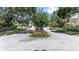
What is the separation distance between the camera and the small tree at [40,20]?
12.0 ft

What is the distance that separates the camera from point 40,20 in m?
3.64

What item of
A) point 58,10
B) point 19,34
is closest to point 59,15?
point 58,10

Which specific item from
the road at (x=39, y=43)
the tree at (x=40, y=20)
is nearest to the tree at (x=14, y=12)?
the tree at (x=40, y=20)

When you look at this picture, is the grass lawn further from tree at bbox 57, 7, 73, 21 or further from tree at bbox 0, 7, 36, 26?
tree at bbox 0, 7, 36, 26

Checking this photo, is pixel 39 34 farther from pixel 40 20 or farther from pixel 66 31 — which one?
pixel 66 31

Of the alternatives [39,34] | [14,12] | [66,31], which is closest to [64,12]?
[66,31]

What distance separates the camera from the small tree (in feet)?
12.0

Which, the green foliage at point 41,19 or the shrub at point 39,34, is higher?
the green foliage at point 41,19

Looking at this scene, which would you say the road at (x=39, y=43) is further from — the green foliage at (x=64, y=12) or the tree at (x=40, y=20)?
the green foliage at (x=64, y=12)

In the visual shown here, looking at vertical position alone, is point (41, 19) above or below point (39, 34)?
above

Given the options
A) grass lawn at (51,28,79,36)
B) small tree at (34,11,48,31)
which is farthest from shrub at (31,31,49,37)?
grass lawn at (51,28,79,36)

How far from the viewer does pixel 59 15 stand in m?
3.69
